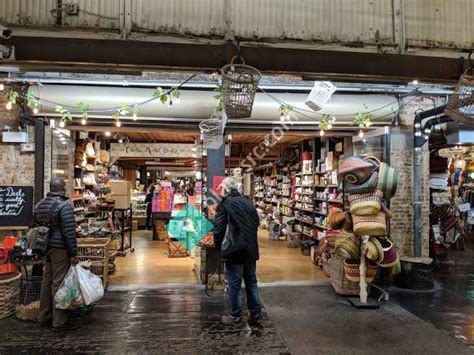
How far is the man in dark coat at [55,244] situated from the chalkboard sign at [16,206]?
49.7 inches

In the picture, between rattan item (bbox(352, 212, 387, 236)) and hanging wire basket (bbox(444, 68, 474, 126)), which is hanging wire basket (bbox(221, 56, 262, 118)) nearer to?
hanging wire basket (bbox(444, 68, 474, 126))

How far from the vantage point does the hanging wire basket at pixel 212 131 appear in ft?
18.1

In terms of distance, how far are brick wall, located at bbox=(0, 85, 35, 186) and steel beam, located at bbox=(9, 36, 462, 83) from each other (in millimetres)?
→ 2782

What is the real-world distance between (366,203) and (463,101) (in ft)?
6.66

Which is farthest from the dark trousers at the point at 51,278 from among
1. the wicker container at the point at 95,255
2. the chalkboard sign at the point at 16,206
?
the chalkboard sign at the point at 16,206

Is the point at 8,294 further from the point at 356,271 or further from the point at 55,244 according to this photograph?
the point at 356,271

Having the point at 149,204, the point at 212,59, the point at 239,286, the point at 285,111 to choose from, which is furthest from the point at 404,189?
the point at 149,204

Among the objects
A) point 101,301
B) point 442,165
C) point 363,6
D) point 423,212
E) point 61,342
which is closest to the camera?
point 363,6

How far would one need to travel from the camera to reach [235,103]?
2.98m

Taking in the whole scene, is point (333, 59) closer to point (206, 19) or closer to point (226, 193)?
point (206, 19)

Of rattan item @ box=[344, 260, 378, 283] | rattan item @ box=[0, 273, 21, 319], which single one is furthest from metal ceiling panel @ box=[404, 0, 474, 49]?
rattan item @ box=[0, 273, 21, 319]

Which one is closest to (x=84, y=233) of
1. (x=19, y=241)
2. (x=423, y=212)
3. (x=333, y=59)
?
(x=19, y=241)

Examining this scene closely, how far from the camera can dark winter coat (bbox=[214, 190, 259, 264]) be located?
13.8 ft

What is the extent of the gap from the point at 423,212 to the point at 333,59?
12.9 ft
